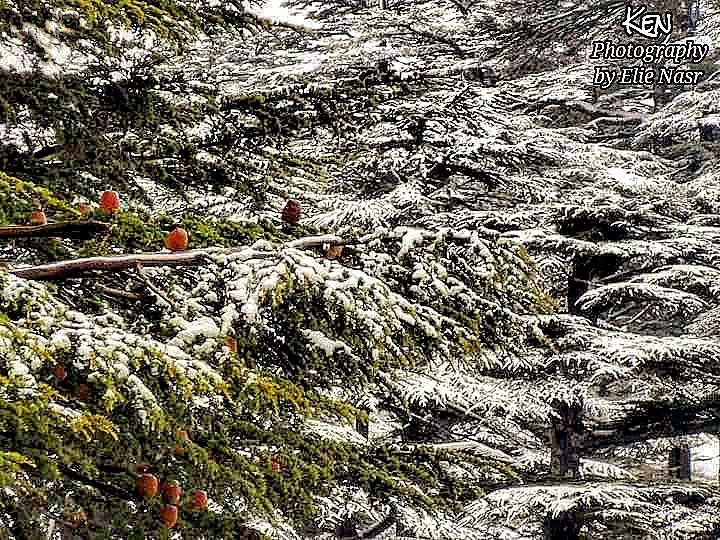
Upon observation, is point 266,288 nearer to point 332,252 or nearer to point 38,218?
point 332,252

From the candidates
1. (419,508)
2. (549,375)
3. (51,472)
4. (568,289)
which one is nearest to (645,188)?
(568,289)

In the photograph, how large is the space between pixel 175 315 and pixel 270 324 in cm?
15

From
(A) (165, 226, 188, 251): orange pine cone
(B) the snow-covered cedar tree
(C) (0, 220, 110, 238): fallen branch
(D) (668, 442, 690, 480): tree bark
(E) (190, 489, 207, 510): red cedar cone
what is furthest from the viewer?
(D) (668, 442, 690, 480): tree bark

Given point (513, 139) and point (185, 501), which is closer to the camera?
point (185, 501)

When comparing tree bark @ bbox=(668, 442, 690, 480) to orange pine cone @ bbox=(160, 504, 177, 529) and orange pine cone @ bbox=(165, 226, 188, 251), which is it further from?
orange pine cone @ bbox=(165, 226, 188, 251)

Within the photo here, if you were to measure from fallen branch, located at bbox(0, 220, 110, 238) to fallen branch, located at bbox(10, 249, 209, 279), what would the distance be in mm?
44

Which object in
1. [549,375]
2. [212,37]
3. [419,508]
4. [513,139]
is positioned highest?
[212,37]

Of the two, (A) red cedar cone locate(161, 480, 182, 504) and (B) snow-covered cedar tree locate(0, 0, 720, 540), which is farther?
(A) red cedar cone locate(161, 480, 182, 504)

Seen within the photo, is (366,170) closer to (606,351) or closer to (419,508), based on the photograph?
(606,351)

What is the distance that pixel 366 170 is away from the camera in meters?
5.21

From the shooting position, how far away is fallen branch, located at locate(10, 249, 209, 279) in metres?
1.03
